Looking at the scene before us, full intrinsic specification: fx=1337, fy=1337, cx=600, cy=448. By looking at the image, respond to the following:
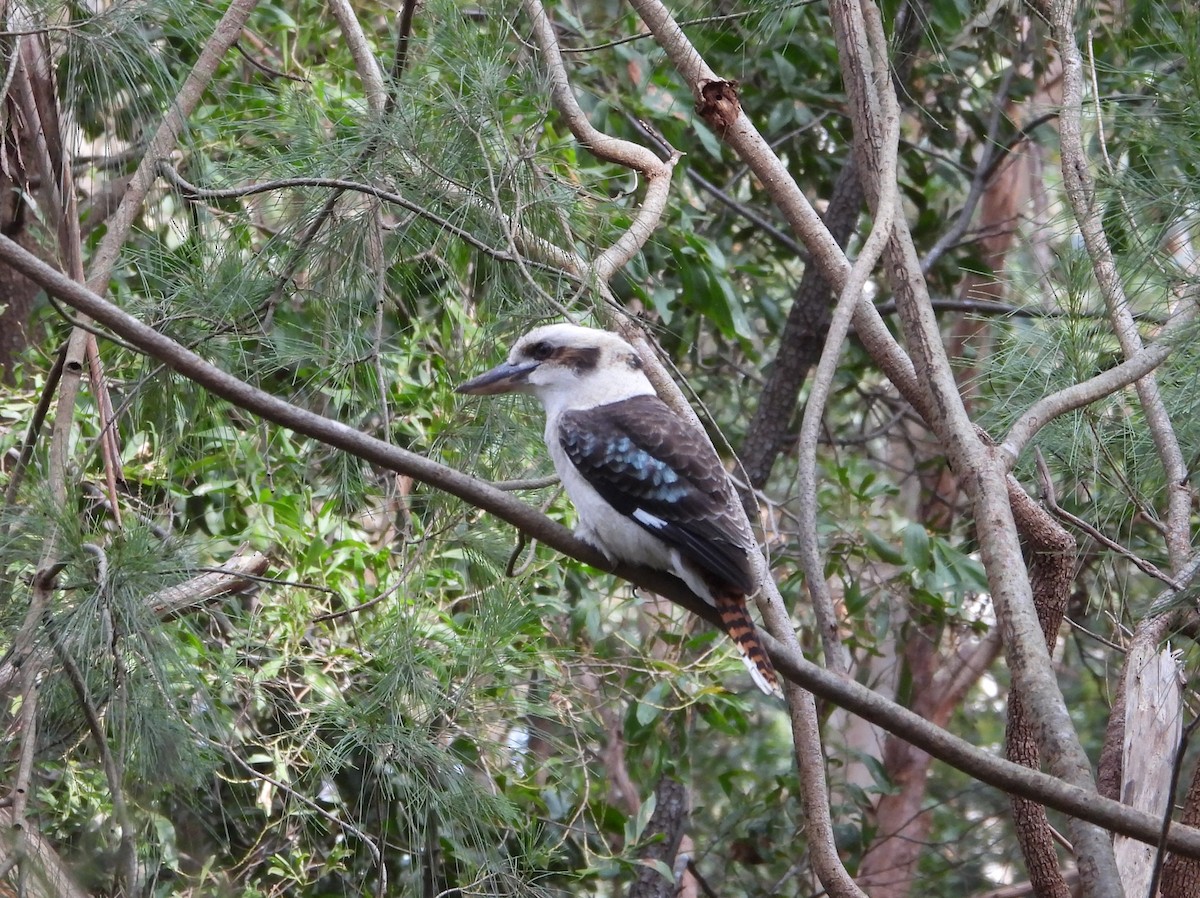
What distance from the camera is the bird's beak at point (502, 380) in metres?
2.34

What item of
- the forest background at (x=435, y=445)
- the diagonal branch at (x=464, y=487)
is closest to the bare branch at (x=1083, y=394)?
the forest background at (x=435, y=445)

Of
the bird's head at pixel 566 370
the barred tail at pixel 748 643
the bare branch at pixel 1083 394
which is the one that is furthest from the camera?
the bird's head at pixel 566 370

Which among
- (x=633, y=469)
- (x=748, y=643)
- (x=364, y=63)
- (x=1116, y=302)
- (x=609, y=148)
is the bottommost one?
(x=748, y=643)

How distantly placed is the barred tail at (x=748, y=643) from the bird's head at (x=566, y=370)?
0.51 m

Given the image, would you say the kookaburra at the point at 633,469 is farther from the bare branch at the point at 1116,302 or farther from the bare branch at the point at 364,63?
the bare branch at the point at 1116,302

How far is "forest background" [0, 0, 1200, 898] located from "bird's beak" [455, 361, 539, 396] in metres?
0.12

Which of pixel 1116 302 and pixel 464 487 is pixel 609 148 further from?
pixel 464 487

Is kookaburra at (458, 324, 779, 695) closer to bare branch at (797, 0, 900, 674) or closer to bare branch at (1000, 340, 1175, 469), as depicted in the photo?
bare branch at (797, 0, 900, 674)

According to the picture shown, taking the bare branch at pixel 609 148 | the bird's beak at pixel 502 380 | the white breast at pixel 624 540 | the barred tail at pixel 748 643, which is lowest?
the barred tail at pixel 748 643

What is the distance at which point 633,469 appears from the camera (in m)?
2.23

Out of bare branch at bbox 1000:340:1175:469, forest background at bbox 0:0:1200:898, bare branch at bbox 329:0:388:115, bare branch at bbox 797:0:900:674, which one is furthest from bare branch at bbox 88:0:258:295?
bare branch at bbox 1000:340:1175:469

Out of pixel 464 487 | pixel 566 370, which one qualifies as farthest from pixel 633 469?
pixel 464 487

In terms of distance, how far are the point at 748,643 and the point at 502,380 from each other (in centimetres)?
68

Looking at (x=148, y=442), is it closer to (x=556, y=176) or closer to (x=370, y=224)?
(x=370, y=224)
